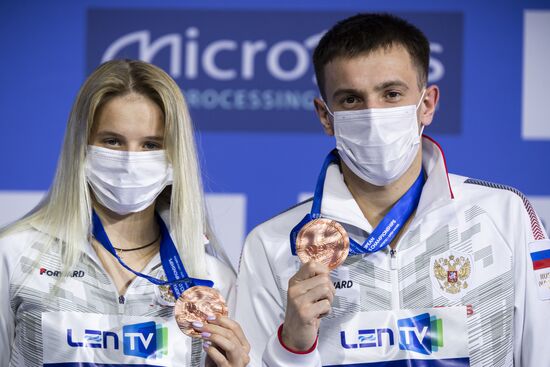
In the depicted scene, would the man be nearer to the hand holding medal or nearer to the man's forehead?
the man's forehead

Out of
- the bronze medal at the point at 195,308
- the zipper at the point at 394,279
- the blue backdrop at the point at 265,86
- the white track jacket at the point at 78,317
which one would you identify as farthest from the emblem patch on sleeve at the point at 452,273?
the blue backdrop at the point at 265,86

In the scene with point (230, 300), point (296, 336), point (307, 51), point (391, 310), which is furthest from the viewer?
point (307, 51)

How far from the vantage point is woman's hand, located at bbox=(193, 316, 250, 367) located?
2582 millimetres

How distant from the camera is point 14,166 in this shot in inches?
168

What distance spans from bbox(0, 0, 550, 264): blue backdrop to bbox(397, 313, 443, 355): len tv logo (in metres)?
1.55

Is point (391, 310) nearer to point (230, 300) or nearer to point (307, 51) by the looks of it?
point (230, 300)

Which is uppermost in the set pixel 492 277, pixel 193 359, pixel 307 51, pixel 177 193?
pixel 307 51

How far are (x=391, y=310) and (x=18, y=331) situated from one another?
1145 mm

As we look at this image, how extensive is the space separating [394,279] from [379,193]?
278mm

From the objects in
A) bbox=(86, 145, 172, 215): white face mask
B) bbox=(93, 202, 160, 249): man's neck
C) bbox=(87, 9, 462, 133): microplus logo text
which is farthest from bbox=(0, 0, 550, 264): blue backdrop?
bbox=(86, 145, 172, 215): white face mask

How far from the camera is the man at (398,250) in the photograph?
8.98 ft

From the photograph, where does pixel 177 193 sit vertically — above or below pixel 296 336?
above

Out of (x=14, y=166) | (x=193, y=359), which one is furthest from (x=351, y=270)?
(x=14, y=166)

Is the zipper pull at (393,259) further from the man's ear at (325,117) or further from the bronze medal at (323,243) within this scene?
the man's ear at (325,117)
